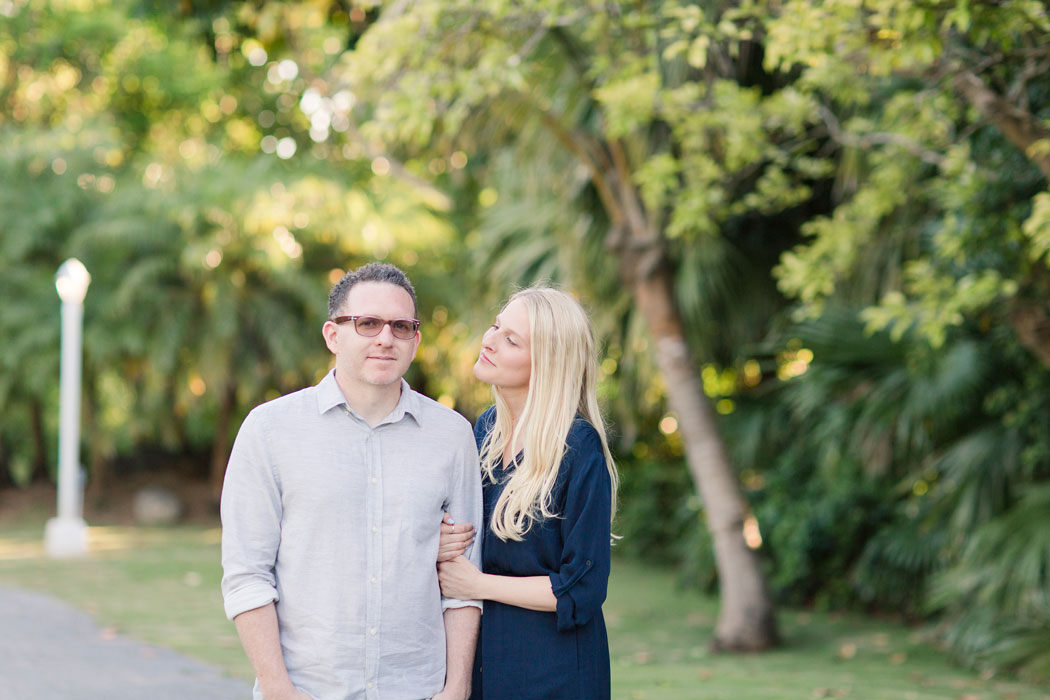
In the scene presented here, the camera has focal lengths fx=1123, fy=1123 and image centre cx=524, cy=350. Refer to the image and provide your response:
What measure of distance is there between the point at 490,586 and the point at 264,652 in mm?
585

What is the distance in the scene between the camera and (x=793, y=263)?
269 inches

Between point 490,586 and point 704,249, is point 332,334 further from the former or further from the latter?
point 704,249

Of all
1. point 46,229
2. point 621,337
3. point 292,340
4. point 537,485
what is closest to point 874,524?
point 621,337

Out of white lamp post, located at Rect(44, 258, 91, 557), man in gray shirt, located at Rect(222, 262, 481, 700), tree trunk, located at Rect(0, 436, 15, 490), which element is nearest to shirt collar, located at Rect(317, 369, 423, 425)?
man in gray shirt, located at Rect(222, 262, 481, 700)

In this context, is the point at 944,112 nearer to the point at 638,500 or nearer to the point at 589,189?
the point at 589,189

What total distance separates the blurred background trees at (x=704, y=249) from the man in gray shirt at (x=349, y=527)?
172 cm

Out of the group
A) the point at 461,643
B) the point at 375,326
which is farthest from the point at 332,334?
the point at 461,643

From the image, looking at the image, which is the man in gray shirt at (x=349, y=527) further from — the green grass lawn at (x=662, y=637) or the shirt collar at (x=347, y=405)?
the green grass lawn at (x=662, y=637)

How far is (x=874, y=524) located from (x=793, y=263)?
15.9ft

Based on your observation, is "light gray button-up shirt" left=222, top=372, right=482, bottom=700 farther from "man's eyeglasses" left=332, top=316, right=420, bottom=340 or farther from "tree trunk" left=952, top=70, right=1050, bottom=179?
"tree trunk" left=952, top=70, right=1050, bottom=179

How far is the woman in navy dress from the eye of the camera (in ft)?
9.30

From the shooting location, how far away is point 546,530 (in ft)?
9.45

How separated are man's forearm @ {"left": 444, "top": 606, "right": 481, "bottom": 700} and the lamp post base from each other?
507 inches

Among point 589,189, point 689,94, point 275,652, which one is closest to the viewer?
point 275,652
